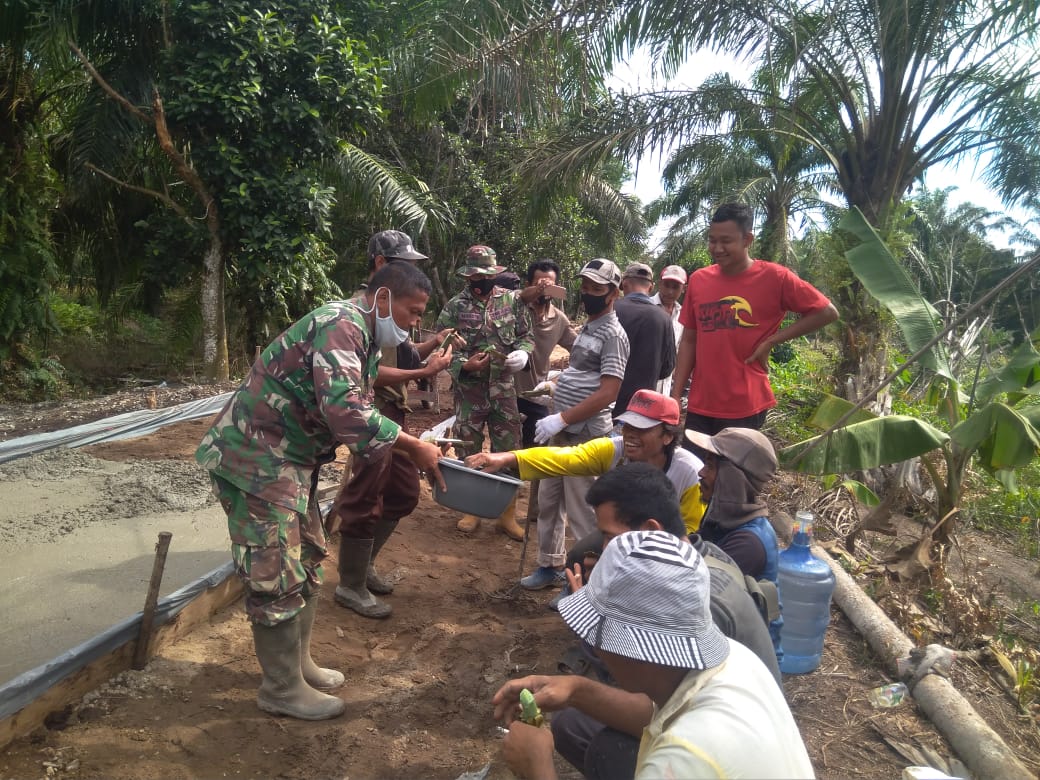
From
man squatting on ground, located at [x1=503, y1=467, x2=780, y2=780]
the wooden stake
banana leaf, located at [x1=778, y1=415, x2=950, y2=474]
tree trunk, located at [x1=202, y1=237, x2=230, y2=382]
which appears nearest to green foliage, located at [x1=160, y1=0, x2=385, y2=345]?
tree trunk, located at [x1=202, y1=237, x2=230, y2=382]

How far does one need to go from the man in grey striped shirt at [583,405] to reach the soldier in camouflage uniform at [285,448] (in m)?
1.41

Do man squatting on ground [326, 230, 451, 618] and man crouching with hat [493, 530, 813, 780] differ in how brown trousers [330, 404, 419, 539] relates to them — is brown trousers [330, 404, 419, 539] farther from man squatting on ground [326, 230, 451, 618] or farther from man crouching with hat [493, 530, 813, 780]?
man crouching with hat [493, 530, 813, 780]

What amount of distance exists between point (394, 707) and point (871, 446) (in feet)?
8.99

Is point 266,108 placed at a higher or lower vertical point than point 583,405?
higher

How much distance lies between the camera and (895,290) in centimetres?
469

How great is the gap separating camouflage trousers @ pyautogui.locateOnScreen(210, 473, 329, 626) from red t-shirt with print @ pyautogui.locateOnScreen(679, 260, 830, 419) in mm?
2364

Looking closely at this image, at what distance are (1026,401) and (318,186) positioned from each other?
777 cm

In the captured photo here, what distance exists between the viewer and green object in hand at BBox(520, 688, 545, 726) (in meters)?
1.83

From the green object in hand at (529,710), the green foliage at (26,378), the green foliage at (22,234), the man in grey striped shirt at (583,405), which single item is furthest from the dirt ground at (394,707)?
the green foliage at (26,378)

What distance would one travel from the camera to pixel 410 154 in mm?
14000

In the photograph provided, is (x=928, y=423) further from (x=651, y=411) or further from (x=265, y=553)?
(x=265, y=553)

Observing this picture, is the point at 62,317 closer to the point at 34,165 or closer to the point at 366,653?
the point at 34,165

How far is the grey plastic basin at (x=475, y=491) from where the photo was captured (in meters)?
3.06

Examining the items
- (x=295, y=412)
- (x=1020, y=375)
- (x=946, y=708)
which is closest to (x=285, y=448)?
(x=295, y=412)
